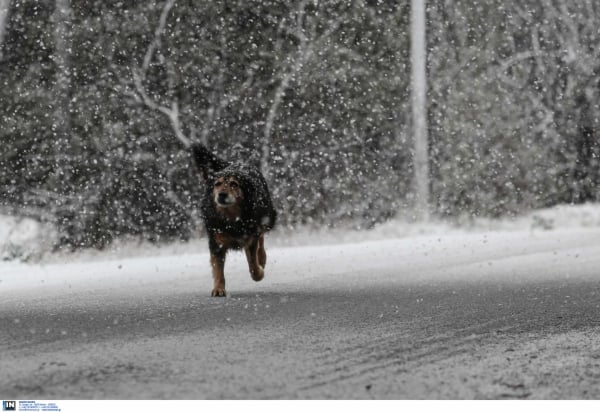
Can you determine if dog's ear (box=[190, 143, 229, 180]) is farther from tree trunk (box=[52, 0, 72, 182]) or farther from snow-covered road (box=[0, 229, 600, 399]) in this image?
tree trunk (box=[52, 0, 72, 182])

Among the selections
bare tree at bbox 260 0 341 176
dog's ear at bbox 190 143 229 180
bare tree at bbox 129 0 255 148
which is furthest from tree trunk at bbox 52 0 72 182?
dog's ear at bbox 190 143 229 180

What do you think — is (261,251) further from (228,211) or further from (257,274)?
(228,211)

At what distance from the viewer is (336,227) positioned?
43.1 ft

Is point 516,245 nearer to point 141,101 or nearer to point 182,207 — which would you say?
point 182,207

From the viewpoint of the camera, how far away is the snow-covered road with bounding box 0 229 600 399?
4.04 m

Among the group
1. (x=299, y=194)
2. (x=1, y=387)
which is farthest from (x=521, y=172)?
(x=1, y=387)

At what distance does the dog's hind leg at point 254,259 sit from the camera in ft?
23.5

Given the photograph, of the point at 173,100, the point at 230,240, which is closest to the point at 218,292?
the point at 230,240

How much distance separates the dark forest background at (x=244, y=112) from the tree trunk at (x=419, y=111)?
0.56 feet
